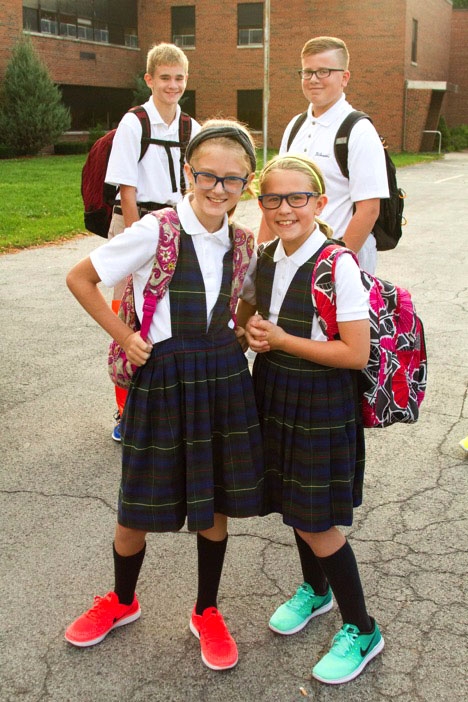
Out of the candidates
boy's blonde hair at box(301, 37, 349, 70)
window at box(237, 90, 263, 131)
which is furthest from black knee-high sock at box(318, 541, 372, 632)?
window at box(237, 90, 263, 131)

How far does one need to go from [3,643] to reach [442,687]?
4.72 ft

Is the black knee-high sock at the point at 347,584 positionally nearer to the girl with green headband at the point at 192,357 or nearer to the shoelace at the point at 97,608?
the girl with green headband at the point at 192,357

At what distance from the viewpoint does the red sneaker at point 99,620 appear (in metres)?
2.62

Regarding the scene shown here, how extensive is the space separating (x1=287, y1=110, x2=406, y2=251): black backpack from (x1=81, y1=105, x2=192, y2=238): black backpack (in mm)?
745

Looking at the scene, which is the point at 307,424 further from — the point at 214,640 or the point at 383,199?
the point at 383,199

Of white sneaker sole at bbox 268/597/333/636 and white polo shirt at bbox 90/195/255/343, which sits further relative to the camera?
white sneaker sole at bbox 268/597/333/636

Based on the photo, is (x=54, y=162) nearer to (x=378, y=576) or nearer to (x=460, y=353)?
(x=460, y=353)

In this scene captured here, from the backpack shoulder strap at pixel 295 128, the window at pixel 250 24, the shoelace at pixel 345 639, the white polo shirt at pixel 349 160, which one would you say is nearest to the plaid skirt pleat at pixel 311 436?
the shoelace at pixel 345 639

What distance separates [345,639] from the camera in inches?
98.3

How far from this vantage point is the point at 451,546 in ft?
10.7

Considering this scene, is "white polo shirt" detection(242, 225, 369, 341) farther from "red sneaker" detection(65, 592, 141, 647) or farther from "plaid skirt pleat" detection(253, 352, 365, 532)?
"red sneaker" detection(65, 592, 141, 647)

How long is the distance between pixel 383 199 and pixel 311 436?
1721 mm

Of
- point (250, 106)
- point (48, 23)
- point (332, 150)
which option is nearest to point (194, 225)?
point (332, 150)

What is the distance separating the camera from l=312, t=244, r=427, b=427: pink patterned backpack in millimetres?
2443
